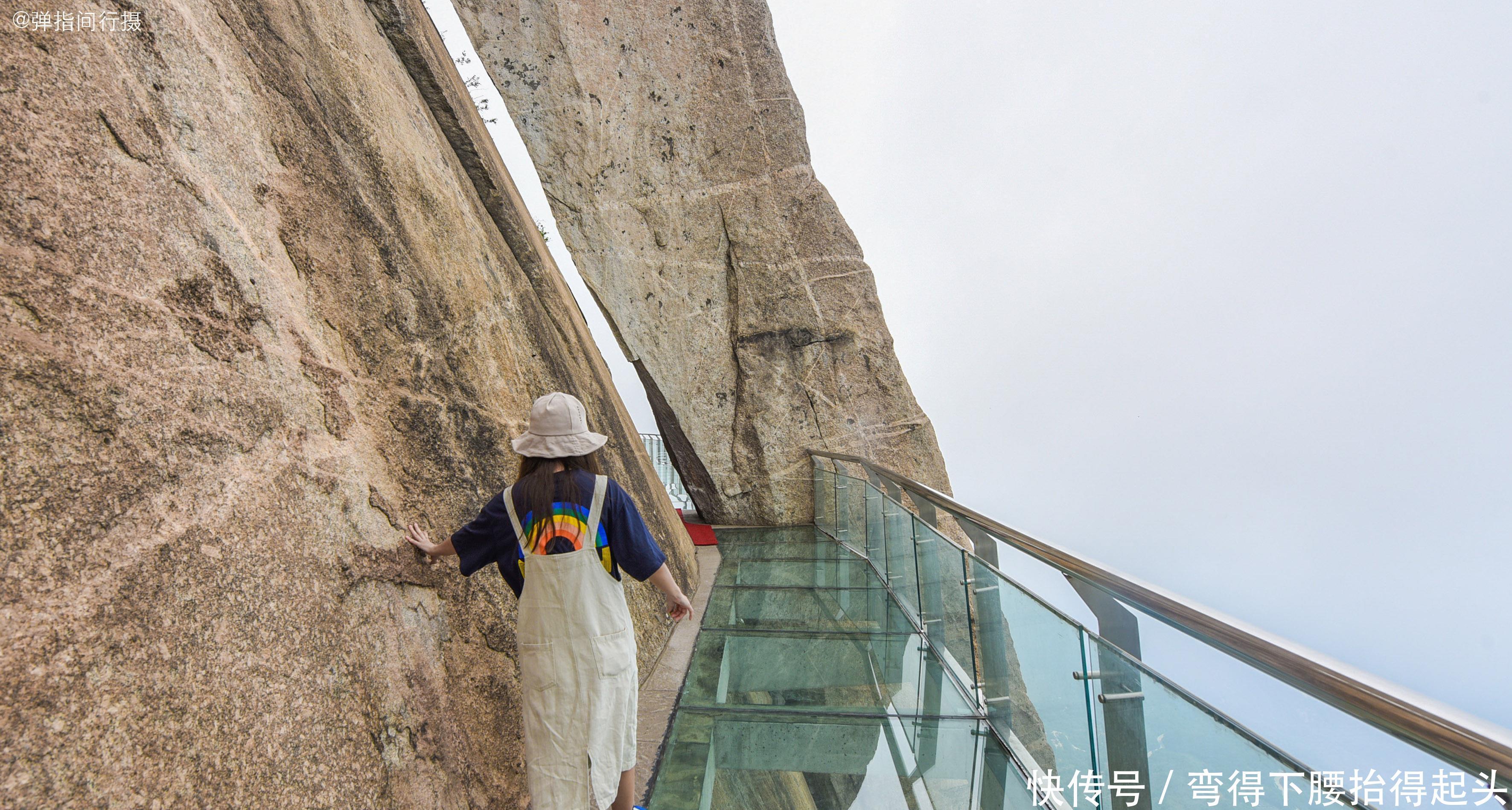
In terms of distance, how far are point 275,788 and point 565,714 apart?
0.64 metres

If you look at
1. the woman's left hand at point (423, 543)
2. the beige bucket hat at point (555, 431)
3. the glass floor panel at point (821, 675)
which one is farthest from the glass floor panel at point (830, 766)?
the beige bucket hat at point (555, 431)

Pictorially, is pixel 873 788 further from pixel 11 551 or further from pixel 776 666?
pixel 11 551

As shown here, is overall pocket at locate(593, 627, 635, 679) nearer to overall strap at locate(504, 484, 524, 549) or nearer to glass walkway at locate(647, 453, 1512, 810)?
overall strap at locate(504, 484, 524, 549)

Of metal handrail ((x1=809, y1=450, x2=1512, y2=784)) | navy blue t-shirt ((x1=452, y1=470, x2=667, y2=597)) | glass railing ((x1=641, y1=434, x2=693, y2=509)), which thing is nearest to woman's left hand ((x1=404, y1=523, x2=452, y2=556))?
navy blue t-shirt ((x1=452, y1=470, x2=667, y2=597))

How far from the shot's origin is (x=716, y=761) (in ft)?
8.33

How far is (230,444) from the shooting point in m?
1.48

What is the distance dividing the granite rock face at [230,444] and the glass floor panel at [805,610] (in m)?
1.94

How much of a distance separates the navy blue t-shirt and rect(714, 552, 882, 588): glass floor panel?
2971 millimetres

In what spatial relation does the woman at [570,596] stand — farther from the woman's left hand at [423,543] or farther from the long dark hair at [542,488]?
the woman's left hand at [423,543]

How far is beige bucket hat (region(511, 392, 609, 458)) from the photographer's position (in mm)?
1827

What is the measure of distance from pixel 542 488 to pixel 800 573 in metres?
3.61

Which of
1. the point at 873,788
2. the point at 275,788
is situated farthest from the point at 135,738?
the point at 873,788

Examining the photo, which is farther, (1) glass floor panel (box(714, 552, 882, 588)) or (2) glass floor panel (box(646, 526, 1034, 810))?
(1) glass floor panel (box(714, 552, 882, 588))

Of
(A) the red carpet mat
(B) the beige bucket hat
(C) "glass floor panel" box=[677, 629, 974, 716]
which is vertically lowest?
(A) the red carpet mat
